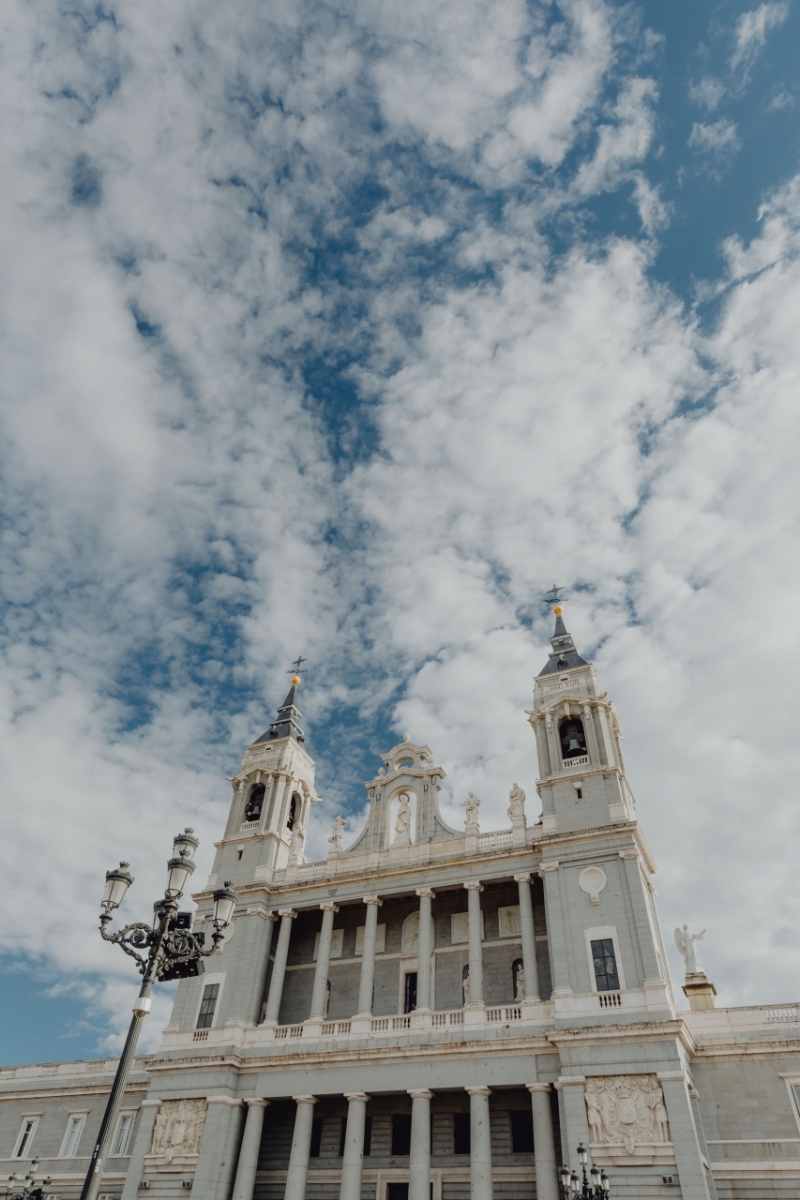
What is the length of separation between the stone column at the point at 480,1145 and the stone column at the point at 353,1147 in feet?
13.7

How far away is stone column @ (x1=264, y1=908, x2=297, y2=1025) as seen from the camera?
3506cm

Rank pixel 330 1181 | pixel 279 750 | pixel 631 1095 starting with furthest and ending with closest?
pixel 279 750 → pixel 330 1181 → pixel 631 1095

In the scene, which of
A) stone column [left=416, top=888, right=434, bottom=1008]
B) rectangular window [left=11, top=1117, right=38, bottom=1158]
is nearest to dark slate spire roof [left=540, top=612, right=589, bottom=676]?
stone column [left=416, top=888, right=434, bottom=1008]

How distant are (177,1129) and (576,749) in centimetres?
2291

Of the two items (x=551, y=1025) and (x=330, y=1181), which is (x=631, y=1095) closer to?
(x=551, y=1025)

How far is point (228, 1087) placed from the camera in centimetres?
3294

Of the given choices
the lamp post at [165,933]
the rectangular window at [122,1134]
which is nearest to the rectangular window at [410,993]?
the rectangular window at [122,1134]

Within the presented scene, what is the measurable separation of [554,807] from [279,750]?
16.4 meters

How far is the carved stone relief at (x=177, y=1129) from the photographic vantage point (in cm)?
3216

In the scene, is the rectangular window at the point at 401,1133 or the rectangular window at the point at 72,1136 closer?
the rectangular window at the point at 401,1133

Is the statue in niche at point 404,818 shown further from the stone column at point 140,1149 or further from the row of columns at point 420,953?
the stone column at point 140,1149

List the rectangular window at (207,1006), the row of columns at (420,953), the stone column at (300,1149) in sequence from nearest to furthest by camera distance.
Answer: the stone column at (300,1149) < the row of columns at (420,953) < the rectangular window at (207,1006)

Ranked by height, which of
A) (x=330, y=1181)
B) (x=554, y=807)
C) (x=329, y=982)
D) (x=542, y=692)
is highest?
(x=542, y=692)

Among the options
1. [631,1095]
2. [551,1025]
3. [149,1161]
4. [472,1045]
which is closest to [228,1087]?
[149,1161]
